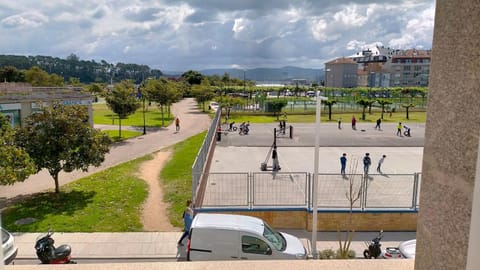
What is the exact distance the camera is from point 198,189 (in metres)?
12.0

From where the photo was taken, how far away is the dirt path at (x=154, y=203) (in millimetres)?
12609

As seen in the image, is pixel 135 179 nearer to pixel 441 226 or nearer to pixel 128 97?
pixel 128 97

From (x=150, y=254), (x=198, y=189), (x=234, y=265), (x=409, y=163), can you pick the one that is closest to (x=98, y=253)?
(x=150, y=254)

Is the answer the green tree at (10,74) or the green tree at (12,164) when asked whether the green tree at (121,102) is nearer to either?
the green tree at (12,164)

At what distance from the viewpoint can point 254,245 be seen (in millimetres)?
8461

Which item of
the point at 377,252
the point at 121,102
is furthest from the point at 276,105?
the point at 377,252

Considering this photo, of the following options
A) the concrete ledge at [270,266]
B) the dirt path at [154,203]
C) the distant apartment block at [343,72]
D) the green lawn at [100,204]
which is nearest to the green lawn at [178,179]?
the green lawn at [100,204]

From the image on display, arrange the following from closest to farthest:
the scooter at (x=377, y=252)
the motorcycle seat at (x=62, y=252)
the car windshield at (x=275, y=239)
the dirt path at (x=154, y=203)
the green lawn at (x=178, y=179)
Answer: the car windshield at (x=275, y=239) → the motorcycle seat at (x=62, y=252) → the scooter at (x=377, y=252) → the dirt path at (x=154, y=203) → the green lawn at (x=178, y=179)

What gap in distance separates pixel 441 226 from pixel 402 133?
33112 mm

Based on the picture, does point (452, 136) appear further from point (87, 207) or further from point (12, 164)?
point (87, 207)

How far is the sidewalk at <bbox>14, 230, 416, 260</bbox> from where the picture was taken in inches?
409

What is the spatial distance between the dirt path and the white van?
166 inches

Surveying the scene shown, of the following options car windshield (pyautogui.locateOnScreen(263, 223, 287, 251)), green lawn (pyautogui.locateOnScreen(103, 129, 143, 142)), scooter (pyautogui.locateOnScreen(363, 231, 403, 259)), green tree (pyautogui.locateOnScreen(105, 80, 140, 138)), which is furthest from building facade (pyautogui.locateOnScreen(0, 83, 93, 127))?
scooter (pyautogui.locateOnScreen(363, 231, 403, 259))

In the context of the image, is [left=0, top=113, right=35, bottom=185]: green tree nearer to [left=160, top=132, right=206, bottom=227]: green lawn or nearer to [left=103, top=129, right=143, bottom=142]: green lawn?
[left=160, top=132, right=206, bottom=227]: green lawn
